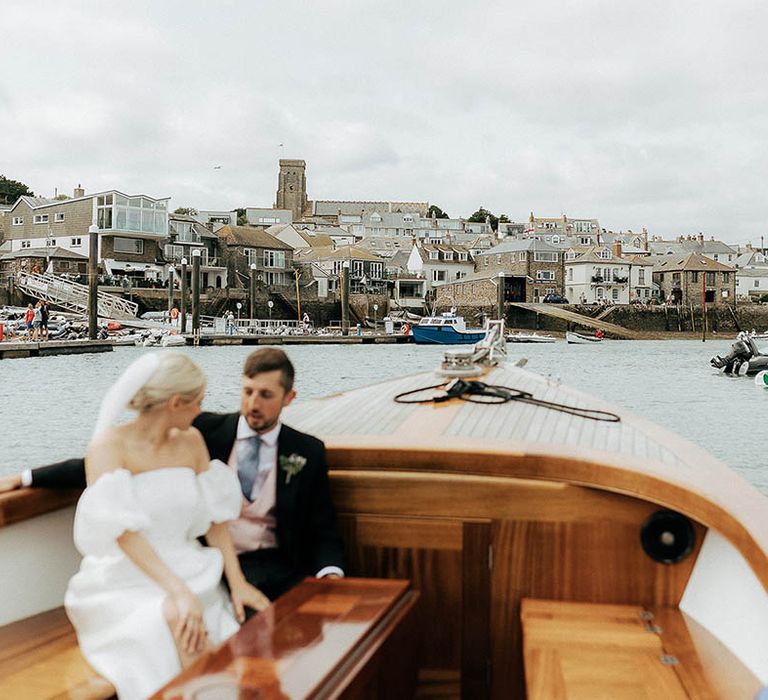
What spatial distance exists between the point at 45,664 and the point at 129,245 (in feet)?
170

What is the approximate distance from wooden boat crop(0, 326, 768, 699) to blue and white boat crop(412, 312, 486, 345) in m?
41.4

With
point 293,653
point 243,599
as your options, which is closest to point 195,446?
point 243,599

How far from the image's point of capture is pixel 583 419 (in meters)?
3.47

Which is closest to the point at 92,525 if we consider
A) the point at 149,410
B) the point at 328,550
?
the point at 149,410

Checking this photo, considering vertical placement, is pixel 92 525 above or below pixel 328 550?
above

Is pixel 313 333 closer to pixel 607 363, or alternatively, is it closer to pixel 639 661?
pixel 607 363

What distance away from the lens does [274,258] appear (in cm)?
5950

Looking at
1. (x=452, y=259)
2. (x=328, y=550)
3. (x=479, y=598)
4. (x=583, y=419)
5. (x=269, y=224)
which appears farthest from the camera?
(x=269, y=224)

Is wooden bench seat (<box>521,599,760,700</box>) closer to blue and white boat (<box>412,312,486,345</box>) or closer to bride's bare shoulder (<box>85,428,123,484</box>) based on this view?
bride's bare shoulder (<box>85,428,123,484</box>)

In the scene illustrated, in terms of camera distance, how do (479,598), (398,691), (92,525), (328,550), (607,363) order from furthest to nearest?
(607,363) → (479,598) → (328,550) → (398,691) → (92,525)

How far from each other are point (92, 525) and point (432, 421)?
1.47 m

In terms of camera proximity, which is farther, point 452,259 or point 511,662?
point 452,259

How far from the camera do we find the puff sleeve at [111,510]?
196 centimetres

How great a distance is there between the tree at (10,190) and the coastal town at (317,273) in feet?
0.33
